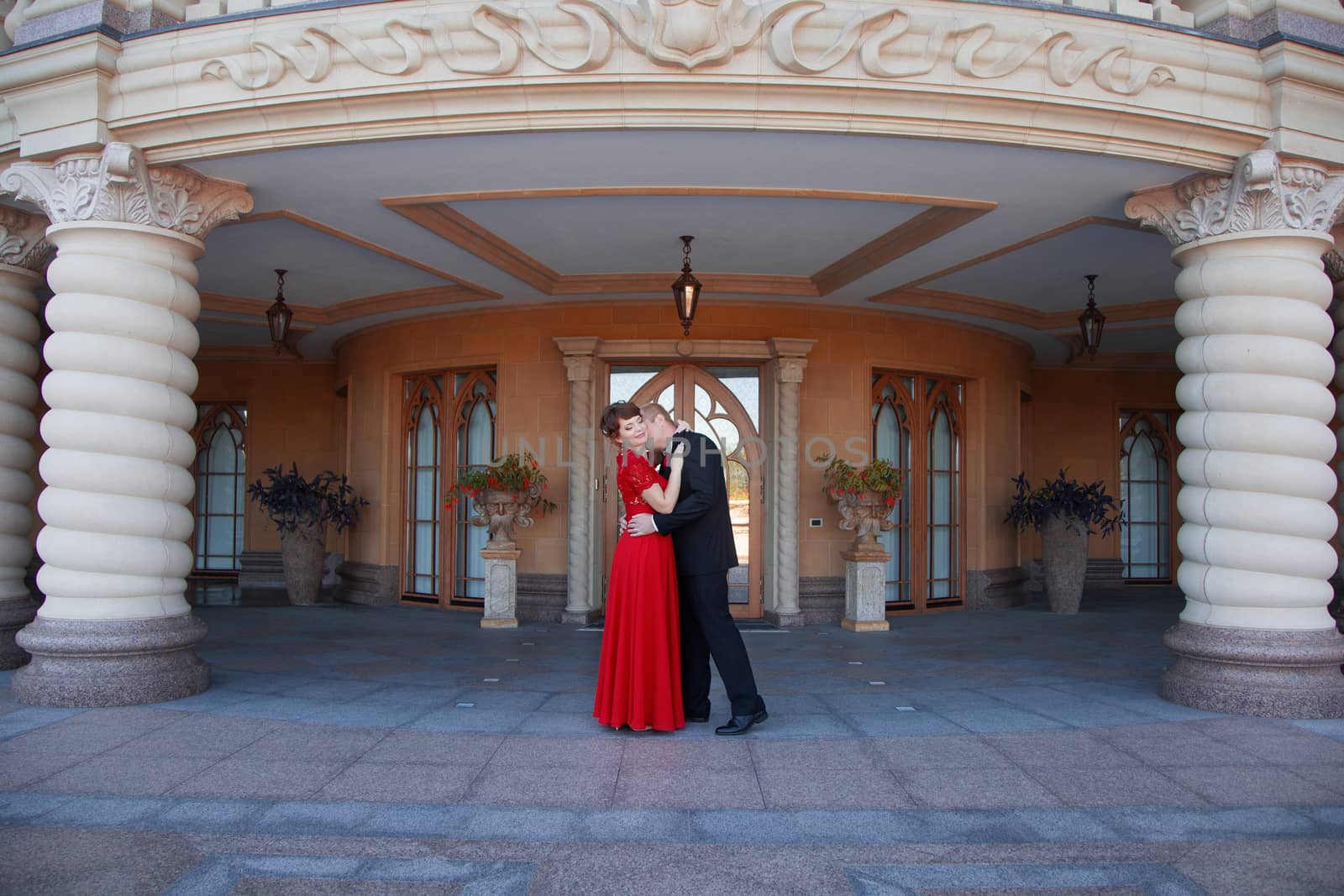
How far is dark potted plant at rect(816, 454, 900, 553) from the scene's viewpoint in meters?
8.08

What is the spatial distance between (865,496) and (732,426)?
145 cm

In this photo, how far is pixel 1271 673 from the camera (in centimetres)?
481

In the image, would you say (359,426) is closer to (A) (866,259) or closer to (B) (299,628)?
(B) (299,628)

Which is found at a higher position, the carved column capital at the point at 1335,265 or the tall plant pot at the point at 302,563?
the carved column capital at the point at 1335,265

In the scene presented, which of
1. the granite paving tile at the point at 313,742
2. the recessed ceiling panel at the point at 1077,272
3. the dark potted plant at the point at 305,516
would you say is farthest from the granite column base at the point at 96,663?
the recessed ceiling panel at the point at 1077,272

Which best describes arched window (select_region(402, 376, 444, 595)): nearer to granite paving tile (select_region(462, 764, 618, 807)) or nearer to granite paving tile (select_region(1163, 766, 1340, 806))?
granite paving tile (select_region(462, 764, 618, 807))

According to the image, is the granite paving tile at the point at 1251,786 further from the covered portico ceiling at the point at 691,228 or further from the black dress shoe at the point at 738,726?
the covered portico ceiling at the point at 691,228

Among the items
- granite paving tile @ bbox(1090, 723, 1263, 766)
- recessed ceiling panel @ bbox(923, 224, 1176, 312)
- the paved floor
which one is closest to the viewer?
the paved floor

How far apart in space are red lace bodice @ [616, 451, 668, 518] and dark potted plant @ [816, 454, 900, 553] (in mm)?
4046

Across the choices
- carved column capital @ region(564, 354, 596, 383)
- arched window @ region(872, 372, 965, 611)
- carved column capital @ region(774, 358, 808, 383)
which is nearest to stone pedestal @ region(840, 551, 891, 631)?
arched window @ region(872, 372, 965, 611)

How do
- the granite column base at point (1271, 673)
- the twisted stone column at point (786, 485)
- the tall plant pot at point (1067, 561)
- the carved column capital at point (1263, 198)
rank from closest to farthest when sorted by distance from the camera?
the granite column base at point (1271, 673), the carved column capital at point (1263, 198), the twisted stone column at point (786, 485), the tall plant pot at point (1067, 561)

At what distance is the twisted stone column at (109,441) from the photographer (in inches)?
191

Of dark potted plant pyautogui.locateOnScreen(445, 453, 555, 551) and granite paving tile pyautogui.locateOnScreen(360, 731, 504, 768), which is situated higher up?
dark potted plant pyautogui.locateOnScreen(445, 453, 555, 551)

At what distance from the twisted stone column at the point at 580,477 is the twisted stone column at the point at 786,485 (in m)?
1.71
